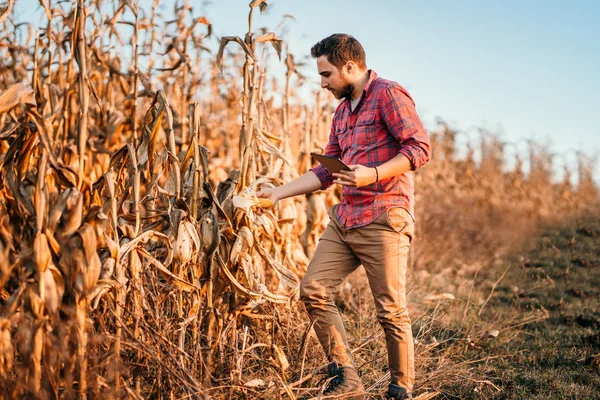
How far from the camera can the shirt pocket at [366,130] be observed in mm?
2670

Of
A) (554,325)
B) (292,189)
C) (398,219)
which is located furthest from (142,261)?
→ (554,325)

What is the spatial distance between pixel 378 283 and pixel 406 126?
0.72 m

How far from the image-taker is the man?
8.41 ft

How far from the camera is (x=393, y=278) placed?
2.61m

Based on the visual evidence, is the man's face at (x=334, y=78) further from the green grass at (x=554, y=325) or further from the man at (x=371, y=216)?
the green grass at (x=554, y=325)

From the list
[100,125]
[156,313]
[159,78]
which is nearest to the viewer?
[156,313]

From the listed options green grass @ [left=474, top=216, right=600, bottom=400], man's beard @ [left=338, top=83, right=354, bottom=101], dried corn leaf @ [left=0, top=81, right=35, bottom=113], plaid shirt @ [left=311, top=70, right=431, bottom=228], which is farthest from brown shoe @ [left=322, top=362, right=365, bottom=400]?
dried corn leaf @ [left=0, top=81, right=35, bottom=113]

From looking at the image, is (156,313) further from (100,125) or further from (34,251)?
(100,125)

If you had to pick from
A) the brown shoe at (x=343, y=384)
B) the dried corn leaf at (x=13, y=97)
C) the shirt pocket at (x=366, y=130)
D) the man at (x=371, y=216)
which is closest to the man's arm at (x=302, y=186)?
the man at (x=371, y=216)

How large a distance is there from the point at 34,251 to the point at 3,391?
446 mm

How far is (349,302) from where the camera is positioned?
4527 mm

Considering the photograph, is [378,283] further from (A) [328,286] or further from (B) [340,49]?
(B) [340,49]

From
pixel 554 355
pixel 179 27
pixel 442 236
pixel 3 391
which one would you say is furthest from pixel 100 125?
pixel 442 236

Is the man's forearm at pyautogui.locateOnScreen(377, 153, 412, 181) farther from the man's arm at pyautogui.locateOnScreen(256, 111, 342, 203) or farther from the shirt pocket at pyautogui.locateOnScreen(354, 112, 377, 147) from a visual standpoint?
the man's arm at pyautogui.locateOnScreen(256, 111, 342, 203)
